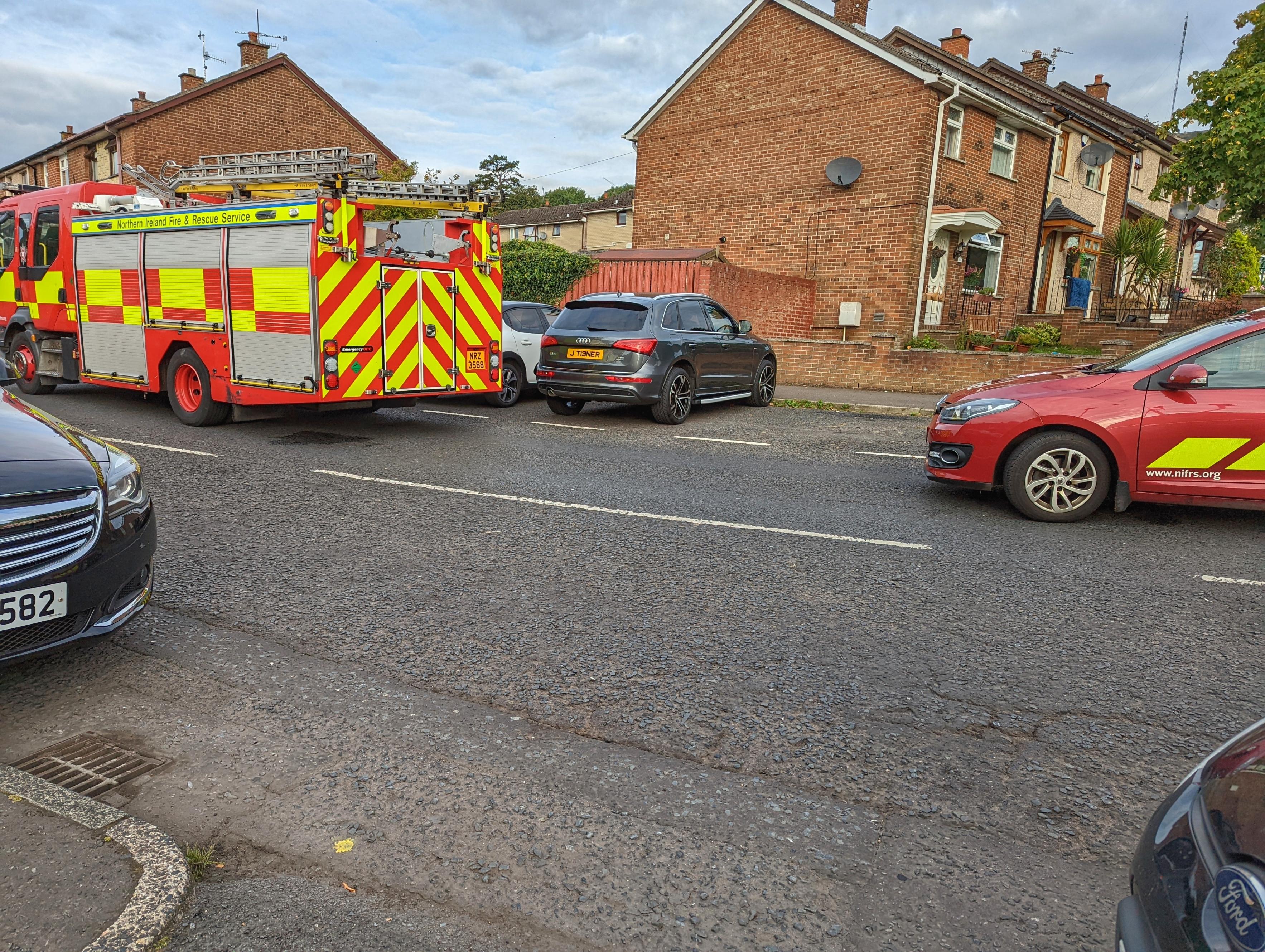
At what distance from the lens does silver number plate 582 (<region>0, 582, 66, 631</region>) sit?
3.11m

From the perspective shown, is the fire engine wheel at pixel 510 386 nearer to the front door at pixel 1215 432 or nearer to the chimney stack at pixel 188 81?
the front door at pixel 1215 432

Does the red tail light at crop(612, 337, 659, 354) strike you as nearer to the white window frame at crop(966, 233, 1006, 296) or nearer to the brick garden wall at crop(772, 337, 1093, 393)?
the brick garden wall at crop(772, 337, 1093, 393)

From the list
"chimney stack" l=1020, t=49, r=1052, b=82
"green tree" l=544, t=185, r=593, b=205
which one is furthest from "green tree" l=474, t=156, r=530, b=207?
"chimney stack" l=1020, t=49, r=1052, b=82

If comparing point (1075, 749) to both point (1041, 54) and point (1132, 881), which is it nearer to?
point (1132, 881)

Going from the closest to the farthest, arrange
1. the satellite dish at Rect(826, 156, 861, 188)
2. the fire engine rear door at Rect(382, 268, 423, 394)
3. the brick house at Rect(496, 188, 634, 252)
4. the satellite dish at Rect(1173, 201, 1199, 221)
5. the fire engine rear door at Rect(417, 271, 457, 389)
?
the fire engine rear door at Rect(382, 268, 423, 394) → the fire engine rear door at Rect(417, 271, 457, 389) → the satellite dish at Rect(826, 156, 861, 188) → the satellite dish at Rect(1173, 201, 1199, 221) → the brick house at Rect(496, 188, 634, 252)

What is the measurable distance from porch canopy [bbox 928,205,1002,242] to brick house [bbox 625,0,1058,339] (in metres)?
0.06

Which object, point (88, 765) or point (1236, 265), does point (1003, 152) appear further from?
point (88, 765)

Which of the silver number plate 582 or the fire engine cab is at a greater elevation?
the fire engine cab

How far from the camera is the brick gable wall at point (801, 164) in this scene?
20.3m

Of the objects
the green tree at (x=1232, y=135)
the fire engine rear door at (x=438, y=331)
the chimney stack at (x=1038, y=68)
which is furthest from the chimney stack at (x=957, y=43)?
the fire engine rear door at (x=438, y=331)

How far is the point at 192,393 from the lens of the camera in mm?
10773

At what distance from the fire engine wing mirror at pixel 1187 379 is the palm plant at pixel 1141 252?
20005 millimetres

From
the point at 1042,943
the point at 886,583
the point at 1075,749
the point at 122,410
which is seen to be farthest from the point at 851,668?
the point at 122,410

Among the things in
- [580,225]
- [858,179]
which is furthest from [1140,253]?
[580,225]
